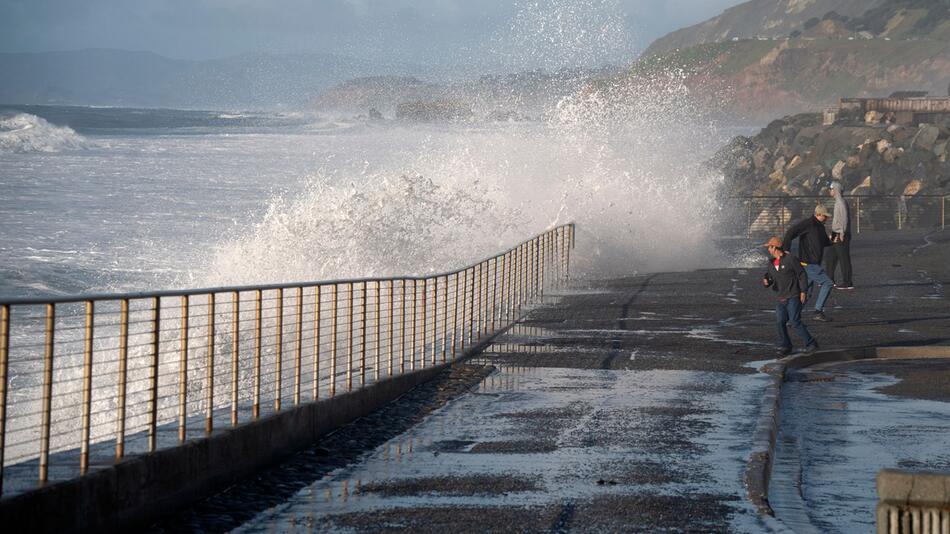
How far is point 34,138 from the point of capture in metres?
121

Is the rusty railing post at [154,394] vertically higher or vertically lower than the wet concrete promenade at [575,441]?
higher

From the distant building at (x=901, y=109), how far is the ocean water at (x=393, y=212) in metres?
25.5

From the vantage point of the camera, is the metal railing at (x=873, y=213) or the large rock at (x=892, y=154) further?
the large rock at (x=892, y=154)

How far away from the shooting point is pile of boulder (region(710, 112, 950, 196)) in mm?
65188

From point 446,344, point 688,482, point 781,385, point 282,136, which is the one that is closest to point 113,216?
point 446,344

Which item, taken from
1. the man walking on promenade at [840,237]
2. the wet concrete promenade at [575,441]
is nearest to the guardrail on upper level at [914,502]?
the wet concrete promenade at [575,441]

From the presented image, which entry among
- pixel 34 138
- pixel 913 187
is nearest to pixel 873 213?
pixel 913 187

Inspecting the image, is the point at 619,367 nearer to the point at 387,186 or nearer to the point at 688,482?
the point at 688,482

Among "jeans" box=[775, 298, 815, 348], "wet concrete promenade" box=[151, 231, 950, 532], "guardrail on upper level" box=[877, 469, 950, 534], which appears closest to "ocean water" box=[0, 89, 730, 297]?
"wet concrete promenade" box=[151, 231, 950, 532]

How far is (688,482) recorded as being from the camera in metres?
9.67

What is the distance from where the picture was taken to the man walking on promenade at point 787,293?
18172 mm

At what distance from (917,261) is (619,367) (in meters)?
19.6

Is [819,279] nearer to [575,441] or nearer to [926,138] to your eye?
[575,441]

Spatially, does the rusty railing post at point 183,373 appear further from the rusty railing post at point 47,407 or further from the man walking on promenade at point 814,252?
the man walking on promenade at point 814,252
